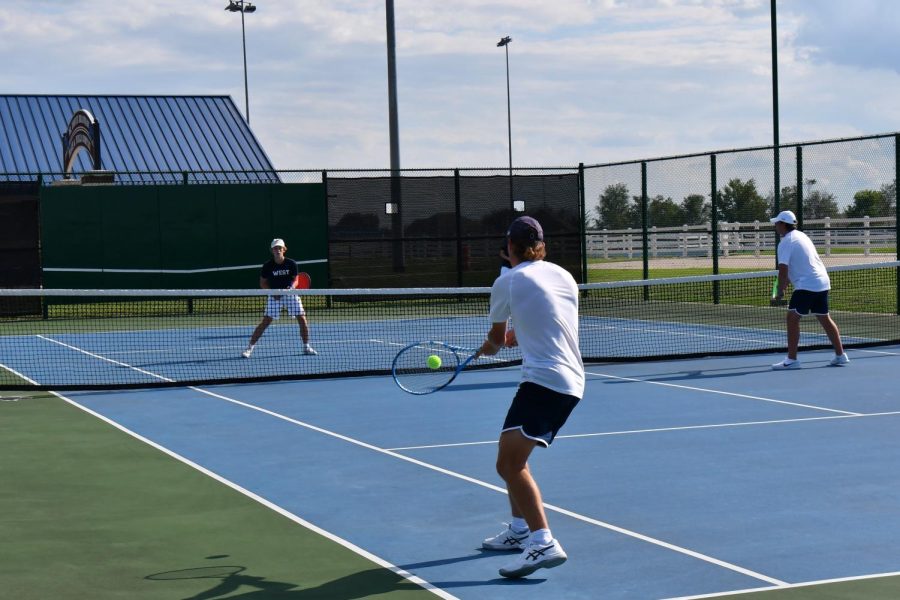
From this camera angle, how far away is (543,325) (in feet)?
19.5

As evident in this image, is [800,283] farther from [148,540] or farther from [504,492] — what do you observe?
[148,540]

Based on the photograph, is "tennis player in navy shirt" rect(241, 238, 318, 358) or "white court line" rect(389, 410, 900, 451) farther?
"tennis player in navy shirt" rect(241, 238, 318, 358)

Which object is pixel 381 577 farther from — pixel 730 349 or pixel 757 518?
pixel 730 349

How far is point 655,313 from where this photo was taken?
74.2ft

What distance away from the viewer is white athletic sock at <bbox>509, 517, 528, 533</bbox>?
251 inches

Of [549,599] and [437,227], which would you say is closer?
[549,599]

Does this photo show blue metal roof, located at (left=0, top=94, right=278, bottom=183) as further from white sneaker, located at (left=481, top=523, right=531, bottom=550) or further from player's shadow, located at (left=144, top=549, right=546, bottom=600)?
player's shadow, located at (left=144, top=549, right=546, bottom=600)

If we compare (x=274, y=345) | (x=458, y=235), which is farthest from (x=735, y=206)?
(x=274, y=345)

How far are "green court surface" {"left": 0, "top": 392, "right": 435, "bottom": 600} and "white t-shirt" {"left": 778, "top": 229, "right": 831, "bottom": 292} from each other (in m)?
Result: 7.53

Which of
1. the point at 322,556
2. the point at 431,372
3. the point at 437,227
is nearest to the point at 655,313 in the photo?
the point at 437,227

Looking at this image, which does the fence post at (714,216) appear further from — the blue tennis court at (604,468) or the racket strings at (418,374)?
the racket strings at (418,374)

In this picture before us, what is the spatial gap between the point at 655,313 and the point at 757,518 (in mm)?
Result: 15756

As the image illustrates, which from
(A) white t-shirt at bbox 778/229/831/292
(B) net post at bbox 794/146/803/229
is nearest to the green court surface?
(A) white t-shirt at bbox 778/229/831/292

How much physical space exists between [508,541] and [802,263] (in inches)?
337
